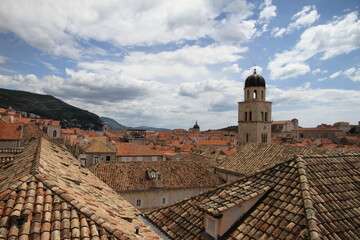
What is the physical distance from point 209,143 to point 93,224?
7474 cm

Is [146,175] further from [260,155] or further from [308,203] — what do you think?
[308,203]

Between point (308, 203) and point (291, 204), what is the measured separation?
1.32ft

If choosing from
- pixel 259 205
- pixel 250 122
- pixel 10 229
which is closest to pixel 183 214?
pixel 259 205

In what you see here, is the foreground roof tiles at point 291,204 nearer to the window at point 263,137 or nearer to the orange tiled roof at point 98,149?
the orange tiled roof at point 98,149

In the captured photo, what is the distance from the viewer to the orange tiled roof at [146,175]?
21109 mm

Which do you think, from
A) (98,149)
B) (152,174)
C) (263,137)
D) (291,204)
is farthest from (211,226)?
(263,137)

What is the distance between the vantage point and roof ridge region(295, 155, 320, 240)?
4.53m

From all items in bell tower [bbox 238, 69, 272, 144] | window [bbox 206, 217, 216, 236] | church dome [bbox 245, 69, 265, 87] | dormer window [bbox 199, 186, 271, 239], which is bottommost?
window [bbox 206, 217, 216, 236]

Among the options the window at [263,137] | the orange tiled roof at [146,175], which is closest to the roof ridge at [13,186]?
the orange tiled roof at [146,175]

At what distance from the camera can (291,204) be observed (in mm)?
5504

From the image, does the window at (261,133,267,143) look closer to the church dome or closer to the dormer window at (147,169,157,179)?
the church dome

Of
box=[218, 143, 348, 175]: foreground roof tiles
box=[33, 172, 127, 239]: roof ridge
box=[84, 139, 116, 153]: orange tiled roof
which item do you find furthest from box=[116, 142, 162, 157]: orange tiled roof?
box=[33, 172, 127, 239]: roof ridge

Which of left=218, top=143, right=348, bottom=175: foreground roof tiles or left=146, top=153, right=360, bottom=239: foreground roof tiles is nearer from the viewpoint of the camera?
left=146, top=153, right=360, bottom=239: foreground roof tiles

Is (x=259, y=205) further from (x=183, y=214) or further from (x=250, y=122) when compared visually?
(x=250, y=122)
